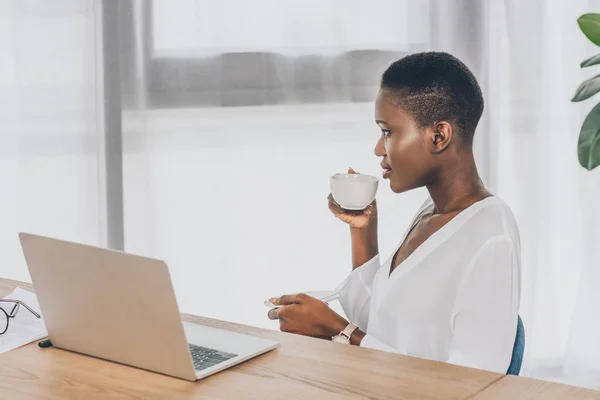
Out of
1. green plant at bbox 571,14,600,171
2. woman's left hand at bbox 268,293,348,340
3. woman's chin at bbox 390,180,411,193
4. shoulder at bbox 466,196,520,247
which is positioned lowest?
woman's left hand at bbox 268,293,348,340

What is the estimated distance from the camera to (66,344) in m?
1.40

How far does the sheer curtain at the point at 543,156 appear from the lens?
2.98m

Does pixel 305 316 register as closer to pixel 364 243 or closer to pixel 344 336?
pixel 344 336

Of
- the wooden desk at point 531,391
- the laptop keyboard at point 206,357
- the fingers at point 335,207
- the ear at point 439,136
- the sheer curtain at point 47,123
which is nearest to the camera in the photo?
the wooden desk at point 531,391

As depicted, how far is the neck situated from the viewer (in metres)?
1.66

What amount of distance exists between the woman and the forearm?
155 mm

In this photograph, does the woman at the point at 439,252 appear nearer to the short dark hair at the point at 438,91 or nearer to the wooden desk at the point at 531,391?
the short dark hair at the point at 438,91

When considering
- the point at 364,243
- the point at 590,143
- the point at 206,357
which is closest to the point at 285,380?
the point at 206,357

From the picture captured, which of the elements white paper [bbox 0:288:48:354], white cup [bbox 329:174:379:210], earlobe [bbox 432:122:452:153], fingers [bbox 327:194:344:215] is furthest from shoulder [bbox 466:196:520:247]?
white paper [bbox 0:288:48:354]

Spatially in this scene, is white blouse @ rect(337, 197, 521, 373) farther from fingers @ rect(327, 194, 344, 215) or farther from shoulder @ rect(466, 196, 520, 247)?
fingers @ rect(327, 194, 344, 215)

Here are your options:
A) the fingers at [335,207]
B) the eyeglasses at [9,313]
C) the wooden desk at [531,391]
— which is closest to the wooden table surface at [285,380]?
the wooden desk at [531,391]

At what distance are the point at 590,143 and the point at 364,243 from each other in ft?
2.70

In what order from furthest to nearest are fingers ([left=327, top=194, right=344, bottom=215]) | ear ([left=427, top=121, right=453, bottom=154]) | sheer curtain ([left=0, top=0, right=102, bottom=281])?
sheer curtain ([left=0, top=0, right=102, bottom=281])
fingers ([left=327, top=194, right=344, bottom=215])
ear ([left=427, top=121, right=453, bottom=154])

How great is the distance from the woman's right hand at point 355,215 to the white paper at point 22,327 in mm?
654
